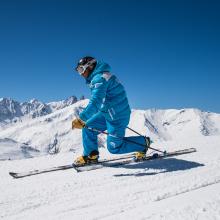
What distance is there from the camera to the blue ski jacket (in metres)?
7.53

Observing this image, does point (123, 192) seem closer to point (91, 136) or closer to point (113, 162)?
point (91, 136)

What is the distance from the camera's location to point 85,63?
7.98m

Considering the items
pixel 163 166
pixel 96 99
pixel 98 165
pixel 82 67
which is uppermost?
pixel 82 67

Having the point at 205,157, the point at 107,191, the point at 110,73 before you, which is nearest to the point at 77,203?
the point at 107,191

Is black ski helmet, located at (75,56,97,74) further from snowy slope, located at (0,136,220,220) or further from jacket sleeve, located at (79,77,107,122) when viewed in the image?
snowy slope, located at (0,136,220,220)

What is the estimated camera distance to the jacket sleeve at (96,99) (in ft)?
24.6

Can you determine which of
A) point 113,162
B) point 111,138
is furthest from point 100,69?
point 113,162

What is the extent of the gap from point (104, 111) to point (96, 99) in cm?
59

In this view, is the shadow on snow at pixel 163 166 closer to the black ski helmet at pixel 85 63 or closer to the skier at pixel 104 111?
the skier at pixel 104 111

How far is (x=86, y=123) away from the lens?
820cm

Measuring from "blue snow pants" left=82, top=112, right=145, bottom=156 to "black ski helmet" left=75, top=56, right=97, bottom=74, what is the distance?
1102 millimetres

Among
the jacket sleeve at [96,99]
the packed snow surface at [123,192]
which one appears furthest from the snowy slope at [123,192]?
the jacket sleeve at [96,99]

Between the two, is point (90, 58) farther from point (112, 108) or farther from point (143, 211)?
point (143, 211)

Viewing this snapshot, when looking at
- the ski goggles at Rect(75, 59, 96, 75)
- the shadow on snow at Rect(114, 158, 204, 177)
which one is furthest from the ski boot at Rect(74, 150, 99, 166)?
the ski goggles at Rect(75, 59, 96, 75)
